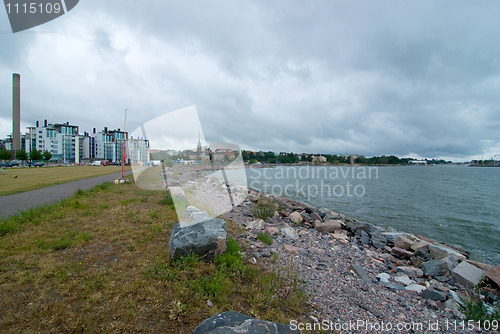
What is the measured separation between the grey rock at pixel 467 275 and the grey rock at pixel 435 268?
23cm

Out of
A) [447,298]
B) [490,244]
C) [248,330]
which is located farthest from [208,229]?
[490,244]

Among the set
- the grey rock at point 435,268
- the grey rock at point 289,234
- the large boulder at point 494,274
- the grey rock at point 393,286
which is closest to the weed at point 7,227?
the grey rock at point 289,234

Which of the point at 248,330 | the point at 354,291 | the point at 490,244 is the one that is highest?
the point at 248,330

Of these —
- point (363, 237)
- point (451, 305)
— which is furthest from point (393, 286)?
point (363, 237)

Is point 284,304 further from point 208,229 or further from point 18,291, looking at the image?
point 18,291

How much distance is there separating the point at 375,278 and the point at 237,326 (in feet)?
15.8

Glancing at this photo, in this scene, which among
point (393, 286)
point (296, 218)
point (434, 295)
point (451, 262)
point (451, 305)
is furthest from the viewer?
point (296, 218)

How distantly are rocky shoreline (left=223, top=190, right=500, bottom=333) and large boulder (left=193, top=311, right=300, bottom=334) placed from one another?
139 centimetres

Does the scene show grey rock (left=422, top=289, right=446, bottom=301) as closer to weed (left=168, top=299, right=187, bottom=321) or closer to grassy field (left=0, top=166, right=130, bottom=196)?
weed (left=168, top=299, right=187, bottom=321)

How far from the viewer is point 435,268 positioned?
628cm

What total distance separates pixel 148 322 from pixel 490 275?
7.90 meters

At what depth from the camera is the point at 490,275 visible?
562 centimetres

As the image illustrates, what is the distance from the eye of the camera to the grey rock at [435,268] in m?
6.22

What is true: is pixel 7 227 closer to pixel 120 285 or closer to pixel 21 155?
pixel 120 285
